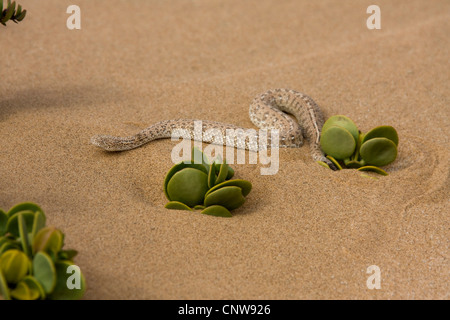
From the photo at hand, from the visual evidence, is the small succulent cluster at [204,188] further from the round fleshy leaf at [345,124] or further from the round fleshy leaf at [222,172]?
the round fleshy leaf at [345,124]

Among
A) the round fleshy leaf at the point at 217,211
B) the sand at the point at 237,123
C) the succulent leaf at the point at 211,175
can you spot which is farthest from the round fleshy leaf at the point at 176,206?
the succulent leaf at the point at 211,175

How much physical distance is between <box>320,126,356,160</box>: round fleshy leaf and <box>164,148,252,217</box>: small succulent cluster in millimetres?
1618

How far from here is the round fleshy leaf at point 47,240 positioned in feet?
12.5

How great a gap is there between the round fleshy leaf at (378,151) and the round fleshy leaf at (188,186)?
7.72 ft

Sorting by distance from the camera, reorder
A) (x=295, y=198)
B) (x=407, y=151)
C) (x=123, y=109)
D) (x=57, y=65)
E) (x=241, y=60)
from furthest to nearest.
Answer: (x=241, y=60) < (x=57, y=65) < (x=123, y=109) < (x=407, y=151) < (x=295, y=198)

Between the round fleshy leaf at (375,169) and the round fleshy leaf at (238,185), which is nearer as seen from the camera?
the round fleshy leaf at (238,185)

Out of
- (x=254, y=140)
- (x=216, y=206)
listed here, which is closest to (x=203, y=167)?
(x=216, y=206)

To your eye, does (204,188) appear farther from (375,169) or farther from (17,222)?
(375,169)

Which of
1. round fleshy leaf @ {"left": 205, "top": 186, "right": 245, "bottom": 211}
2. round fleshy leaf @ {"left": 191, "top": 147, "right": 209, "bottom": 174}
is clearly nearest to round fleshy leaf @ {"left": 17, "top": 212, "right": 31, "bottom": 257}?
round fleshy leaf @ {"left": 205, "top": 186, "right": 245, "bottom": 211}

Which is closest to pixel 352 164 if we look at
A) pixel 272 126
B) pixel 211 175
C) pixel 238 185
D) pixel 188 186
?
pixel 272 126

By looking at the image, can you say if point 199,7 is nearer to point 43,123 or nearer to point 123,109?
point 123,109

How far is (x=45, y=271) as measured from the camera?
3770 mm

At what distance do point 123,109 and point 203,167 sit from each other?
10.5ft

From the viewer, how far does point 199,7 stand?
1231 cm
